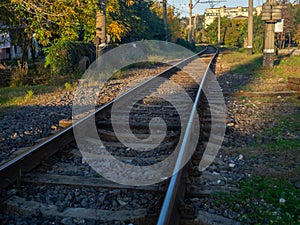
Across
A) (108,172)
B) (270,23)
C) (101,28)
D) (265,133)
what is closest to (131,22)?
(101,28)

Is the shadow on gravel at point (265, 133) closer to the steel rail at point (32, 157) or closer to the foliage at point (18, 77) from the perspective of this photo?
the steel rail at point (32, 157)

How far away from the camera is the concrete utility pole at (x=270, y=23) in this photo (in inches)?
576

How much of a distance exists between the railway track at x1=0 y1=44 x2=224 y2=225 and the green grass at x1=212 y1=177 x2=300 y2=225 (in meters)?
0.41

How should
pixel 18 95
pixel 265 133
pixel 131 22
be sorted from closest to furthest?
pixel 265 133 → pixel 18 95 → pixel 131 22

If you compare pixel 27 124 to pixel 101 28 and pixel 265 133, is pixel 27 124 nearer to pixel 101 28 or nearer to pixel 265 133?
pixel 265 133

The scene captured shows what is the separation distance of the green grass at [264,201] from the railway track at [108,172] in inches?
16.0

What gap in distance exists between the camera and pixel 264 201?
3.28 m

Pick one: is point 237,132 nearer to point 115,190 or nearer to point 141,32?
point 115,190

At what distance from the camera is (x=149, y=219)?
114 inches

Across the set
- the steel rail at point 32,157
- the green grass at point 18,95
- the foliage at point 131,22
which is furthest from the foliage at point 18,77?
the foliage at point 131,22

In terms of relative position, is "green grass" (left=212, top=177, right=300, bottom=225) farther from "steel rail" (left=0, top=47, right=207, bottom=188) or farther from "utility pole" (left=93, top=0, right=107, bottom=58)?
"utility pole" (left=93, top=0, right=107, bottom=58)

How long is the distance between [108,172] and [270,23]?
12.7 metres

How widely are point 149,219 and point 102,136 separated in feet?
8.08

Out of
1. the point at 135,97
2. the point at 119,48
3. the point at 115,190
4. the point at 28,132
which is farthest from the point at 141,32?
the point at 115,190
